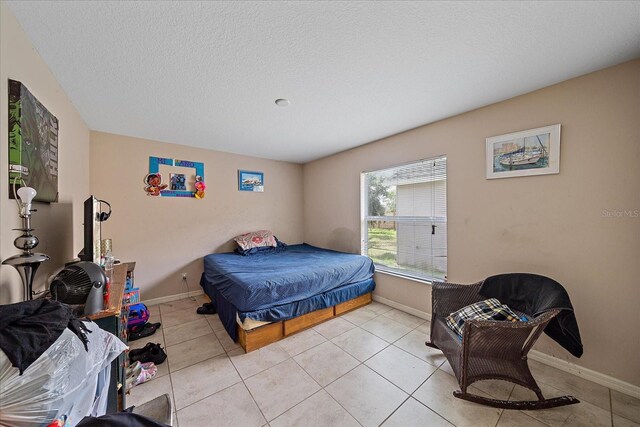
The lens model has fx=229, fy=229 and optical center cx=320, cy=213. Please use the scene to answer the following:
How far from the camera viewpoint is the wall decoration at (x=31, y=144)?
1196 millimetres

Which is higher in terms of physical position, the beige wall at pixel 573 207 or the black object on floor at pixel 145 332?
the beige wall at pixel 573 207

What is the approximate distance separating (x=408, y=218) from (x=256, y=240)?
2.53 meters

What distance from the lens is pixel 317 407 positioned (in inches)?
63.2

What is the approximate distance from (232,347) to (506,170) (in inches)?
127

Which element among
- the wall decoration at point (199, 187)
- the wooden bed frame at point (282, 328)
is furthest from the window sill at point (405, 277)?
the wall decoration at point (199, 187)

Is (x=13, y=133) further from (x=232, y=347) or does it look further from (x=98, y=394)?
(x=232, y=347)

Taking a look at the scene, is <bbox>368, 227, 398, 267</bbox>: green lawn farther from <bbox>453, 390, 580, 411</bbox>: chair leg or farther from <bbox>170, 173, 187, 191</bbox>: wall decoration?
<bbox>170, 173, 187, 191</bbox>: wall decoration

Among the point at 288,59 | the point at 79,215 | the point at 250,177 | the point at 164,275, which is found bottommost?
the point at 164,275

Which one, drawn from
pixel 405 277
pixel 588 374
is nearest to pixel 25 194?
pixel 405 277

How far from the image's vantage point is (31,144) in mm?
1339

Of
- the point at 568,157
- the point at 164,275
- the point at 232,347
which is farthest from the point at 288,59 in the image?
the point at 164,275

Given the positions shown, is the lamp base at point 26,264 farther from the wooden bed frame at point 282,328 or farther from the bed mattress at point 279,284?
the wooden bed frame at point 282,328

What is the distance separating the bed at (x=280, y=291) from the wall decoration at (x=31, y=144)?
1.58 m

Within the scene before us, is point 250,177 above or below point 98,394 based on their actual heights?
above
